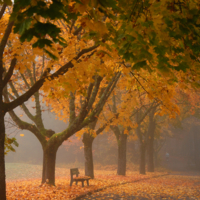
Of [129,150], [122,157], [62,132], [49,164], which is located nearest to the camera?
[62,132]

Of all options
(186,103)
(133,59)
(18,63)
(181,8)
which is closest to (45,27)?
(133,59)

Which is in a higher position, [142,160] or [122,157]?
[122,157]

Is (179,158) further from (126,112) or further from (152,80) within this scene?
(152,80)

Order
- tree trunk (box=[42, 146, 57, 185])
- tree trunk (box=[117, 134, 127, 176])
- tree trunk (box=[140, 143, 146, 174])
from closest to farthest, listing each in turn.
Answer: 1. tree trunk (box=[42, 146, 57, 185])
2. tree trunk (box=[117, 134, 127, 176])
3. tree trunk (box=[140, 143, 146, 174])

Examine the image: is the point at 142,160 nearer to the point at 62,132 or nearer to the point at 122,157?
the point at 122,157

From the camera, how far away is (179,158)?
3644 centimetres

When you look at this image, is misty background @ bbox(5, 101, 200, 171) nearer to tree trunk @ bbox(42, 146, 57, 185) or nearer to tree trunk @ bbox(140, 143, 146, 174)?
tree trunk @ bbox(140, 143, 146, 174)

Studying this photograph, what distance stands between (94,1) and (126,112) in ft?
25.9

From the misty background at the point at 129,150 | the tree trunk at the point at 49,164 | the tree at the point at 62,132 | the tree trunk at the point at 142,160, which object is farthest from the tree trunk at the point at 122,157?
the misty background at the point at 129,150

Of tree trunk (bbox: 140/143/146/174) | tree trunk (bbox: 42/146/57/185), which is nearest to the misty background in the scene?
tree trunk (bbox: 140/143/146/174)

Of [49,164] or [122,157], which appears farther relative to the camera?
[122,157]

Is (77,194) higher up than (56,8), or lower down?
lower down

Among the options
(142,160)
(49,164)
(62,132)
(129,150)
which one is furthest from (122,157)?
(129,150)

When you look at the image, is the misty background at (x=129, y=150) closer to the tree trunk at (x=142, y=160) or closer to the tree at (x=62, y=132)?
the tree trunk at (x=142, y=160)
